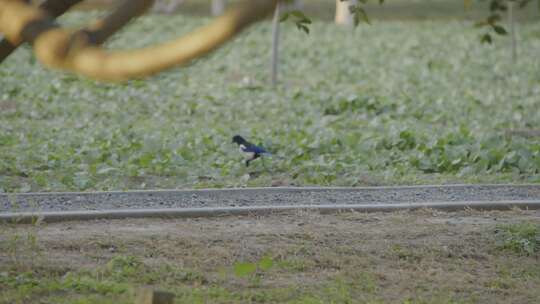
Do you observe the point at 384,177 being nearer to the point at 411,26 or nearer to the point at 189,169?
the point at 189,169

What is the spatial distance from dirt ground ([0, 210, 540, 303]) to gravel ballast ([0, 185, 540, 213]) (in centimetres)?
67

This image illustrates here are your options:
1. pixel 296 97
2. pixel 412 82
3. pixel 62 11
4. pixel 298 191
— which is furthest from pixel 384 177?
pixel 412 82

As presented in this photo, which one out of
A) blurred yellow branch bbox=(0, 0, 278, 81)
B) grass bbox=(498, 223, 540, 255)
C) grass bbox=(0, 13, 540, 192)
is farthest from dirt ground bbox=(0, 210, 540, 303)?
blurred yellow branch bbox=(0, 0, 278, 81)

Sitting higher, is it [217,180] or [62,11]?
[62,11]

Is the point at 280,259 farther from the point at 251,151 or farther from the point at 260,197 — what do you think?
the point at 251,151

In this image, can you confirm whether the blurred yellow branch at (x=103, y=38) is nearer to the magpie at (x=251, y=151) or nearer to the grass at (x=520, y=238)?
the grass at (x=520, y=238)

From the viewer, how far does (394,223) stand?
786 cm

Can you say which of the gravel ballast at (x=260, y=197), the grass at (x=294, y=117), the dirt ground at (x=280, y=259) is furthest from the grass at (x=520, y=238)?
the grass at (x=294, y=117)

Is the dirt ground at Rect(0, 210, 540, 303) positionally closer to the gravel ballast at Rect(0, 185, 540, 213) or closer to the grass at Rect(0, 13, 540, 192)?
the gravel ballast at Rect(0, 185, 540, 213)

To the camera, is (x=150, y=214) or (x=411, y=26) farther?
(x=411, y=26)

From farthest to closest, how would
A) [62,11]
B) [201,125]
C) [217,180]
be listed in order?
1. [201,125]
2. [217,180]
3. [62,11]

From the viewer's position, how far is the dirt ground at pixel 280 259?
6023 millimetres

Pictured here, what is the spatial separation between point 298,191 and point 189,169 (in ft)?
5.87

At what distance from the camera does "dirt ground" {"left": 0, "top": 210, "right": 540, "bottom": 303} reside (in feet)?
19.8
